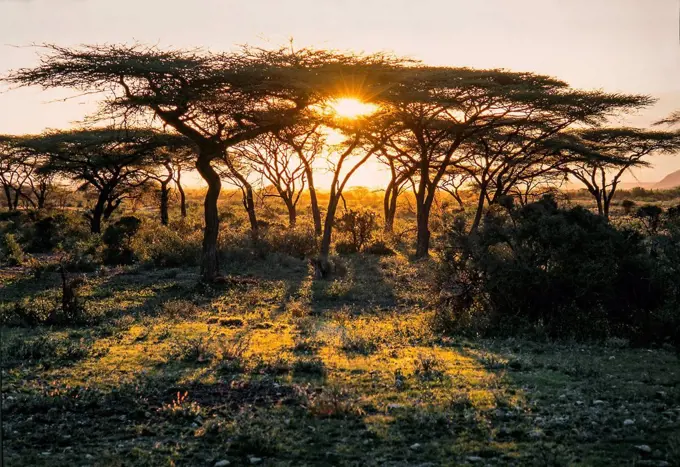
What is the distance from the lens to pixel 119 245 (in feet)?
78.4

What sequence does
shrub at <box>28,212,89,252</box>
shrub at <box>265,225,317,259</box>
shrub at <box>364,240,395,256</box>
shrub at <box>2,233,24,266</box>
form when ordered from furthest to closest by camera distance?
1. shrub at <box>28,212,89,252</box>
2. shrub at <box>364,240,395,256</box>
3. shrub at <box>265,225,317,259</box>
4. shrub at <box>2,233,24,266</box>

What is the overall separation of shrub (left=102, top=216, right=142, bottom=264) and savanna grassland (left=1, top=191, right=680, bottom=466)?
952 centimetres

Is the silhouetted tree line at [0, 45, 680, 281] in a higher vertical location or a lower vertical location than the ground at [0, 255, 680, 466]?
higher

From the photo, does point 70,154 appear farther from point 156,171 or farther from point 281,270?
point 281,270

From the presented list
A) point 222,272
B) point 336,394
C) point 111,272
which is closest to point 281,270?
point 222,272

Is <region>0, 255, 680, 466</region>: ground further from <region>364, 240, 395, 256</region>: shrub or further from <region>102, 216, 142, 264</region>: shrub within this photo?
<region>364, 240, 395, 256</region>: shrub

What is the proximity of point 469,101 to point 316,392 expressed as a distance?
1770cm

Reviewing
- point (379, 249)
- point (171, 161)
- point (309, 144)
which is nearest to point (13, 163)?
point (171, 161)

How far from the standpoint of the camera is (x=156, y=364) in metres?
8.99

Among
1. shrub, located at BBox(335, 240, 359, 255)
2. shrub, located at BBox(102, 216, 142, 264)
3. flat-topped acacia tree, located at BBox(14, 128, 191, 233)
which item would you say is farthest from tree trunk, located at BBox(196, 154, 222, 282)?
flat-topped acacia tree, located at BBox(14, 128, 191, 233)

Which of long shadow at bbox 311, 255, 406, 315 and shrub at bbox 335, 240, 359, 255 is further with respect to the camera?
shrub at bbox 335, 240, 359, 255

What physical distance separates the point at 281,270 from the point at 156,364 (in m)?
11.2

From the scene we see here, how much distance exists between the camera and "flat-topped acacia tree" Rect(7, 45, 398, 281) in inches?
628

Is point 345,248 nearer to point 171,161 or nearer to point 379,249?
point 379,249
